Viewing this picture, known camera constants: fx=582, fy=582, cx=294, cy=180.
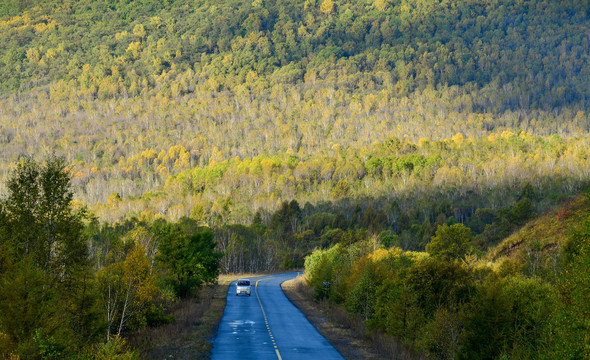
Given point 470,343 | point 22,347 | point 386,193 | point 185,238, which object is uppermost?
point 386,193

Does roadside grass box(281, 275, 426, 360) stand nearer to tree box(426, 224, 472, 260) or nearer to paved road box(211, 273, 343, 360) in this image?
paved road box(211, 273, 343, 360)

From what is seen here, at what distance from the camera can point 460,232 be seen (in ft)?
254

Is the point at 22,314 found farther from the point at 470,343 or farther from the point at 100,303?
the point at 470,343

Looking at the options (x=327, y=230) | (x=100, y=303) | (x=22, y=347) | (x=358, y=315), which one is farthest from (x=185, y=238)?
(x=327, y=230)

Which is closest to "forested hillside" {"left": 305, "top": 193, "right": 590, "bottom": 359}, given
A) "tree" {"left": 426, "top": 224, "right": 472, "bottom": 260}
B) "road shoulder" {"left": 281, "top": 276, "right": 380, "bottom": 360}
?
"road shoulder" {"left": 281, "top": 276, "right": 380, "bottom": 360}

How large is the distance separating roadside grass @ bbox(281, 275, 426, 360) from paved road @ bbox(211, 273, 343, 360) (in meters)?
0.68

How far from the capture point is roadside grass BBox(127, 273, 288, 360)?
26547mm

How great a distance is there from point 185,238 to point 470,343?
33719 mm

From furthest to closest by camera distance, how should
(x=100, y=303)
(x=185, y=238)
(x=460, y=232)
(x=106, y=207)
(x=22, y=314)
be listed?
(x=106, y=207), (x=460, y=232), (x=185, y=238), (x=100, y=303), (x=22, y=314)

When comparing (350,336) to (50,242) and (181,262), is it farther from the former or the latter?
(181,262)

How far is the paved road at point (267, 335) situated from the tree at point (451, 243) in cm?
2899

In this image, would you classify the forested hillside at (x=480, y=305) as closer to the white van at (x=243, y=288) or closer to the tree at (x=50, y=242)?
the white van at (x=243, y=288)

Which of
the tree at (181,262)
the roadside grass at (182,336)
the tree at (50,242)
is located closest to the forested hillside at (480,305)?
the roadside grass at (182,336)

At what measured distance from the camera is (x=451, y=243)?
2970 inches
